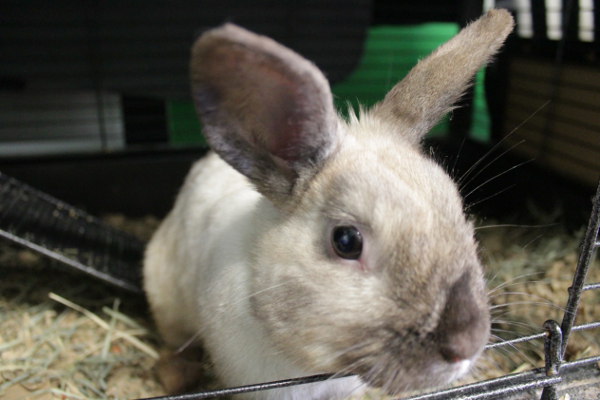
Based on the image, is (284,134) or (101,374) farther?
(101,374)

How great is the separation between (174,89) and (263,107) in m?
2.35

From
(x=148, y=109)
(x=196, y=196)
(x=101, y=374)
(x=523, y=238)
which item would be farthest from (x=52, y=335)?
(x=523, y=238)

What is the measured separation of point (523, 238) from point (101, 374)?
2279mm

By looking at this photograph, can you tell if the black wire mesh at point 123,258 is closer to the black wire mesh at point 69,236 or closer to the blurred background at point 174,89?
the black wire mesh at point 69,236

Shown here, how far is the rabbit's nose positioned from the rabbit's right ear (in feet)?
1.56

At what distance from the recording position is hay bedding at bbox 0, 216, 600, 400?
205cm

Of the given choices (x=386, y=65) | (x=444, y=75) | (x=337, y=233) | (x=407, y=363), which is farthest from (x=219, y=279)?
(x=386, y=65)

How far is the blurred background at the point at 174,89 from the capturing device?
310 cm

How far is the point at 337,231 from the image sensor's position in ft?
4.35

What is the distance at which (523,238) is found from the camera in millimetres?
3146

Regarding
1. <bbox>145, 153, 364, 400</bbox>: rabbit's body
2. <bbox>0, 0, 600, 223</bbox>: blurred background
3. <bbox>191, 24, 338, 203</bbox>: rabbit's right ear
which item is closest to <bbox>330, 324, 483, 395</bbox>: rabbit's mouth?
<bbox>145, 153, 364, 400</bbox>: rabbit's body

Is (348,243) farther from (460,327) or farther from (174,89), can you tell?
(174,89)

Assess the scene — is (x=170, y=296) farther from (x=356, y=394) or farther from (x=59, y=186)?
(x=59, y=186)

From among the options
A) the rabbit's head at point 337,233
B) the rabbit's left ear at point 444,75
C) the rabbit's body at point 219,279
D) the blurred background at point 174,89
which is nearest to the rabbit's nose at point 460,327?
the rabbit's head at point 337,233
